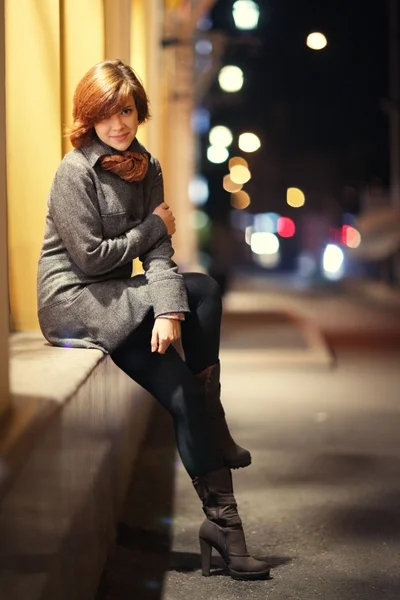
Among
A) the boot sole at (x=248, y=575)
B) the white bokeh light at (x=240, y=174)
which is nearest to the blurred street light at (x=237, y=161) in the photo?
the white bokeh light at (x=240, y=174)

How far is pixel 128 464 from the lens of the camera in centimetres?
583

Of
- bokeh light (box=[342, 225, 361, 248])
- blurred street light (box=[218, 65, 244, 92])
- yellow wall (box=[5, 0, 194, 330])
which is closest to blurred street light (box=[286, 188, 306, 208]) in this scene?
bokeh light (box=[342, 225, 361, 248])

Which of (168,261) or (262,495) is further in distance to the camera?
(262,495)

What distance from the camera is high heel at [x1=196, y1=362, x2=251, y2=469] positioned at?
4238 millimetres

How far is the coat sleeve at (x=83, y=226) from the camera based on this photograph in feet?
13.4

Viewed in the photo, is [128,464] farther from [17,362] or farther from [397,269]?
[397,269]

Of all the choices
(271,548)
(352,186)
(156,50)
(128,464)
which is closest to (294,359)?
(156,50)

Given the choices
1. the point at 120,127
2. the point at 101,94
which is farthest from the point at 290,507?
the point at 101,94

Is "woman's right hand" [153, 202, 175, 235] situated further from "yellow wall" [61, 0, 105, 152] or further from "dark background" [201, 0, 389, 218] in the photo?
"dark background" [201, 0, 389, 218]

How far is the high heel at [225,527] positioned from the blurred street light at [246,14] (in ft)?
46.9

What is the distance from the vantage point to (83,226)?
4086mm

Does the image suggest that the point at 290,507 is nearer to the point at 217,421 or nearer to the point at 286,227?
the point at 217,421

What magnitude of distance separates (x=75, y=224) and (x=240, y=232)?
238 feet

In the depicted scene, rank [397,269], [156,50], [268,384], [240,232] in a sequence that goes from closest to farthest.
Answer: [268,384]
[156,50]
[397,269]
[240,232]
